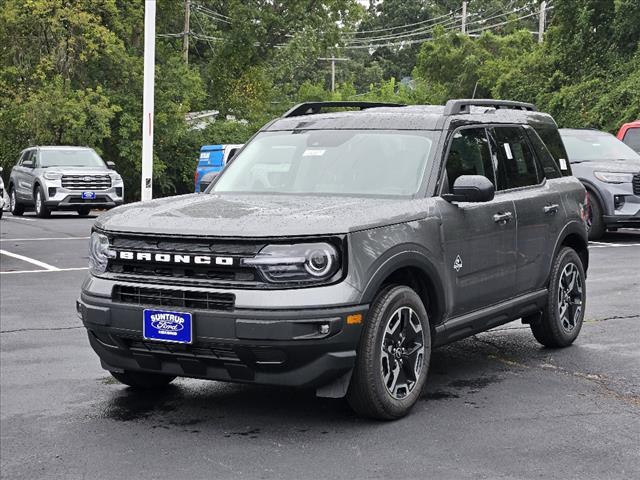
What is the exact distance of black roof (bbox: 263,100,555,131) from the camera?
6.93 metres

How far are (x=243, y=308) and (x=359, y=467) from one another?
1.01m

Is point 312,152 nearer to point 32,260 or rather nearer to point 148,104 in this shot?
point 32,260

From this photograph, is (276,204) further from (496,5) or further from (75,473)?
(496,5)

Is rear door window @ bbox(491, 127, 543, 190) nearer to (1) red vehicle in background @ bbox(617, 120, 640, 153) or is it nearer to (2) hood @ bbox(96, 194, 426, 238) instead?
(2) hood @ bbox(96, 194, 426, 238)

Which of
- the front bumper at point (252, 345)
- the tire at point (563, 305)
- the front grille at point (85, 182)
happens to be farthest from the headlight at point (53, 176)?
the front bumper at point (252, 345)

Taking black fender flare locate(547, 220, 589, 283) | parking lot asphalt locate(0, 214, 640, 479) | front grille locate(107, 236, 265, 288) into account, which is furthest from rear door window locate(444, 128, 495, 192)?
front grille locate(107, 236, 265, 288)

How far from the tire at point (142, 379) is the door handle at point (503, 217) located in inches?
93.4

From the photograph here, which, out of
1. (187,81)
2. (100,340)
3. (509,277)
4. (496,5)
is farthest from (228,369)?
(496,5)

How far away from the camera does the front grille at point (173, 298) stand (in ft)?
18.1

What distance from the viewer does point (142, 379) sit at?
6594mm

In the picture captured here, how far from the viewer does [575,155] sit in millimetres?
17531

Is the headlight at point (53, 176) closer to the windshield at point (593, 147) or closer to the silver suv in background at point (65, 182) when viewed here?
the silver suv in background at point (65, 182)

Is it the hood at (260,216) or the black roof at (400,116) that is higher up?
the black roof at (400,116)

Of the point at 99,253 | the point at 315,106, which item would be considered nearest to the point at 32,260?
the point at 315,106
